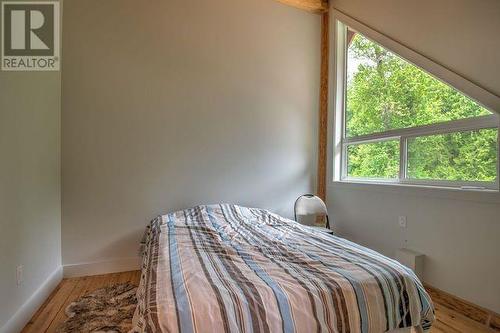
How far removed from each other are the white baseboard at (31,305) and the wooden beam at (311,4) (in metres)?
3.75

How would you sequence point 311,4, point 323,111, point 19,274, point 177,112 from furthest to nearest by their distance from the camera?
point 323,111 → point 311,4 → point 177,112 → point 19,274

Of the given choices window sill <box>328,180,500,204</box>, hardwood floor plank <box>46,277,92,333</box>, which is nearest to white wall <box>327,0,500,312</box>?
window sill <box>328,180,500,204</box>

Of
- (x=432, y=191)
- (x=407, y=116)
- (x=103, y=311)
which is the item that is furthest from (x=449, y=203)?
(x=103, y=311)

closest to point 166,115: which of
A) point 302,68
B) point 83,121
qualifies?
point 83,121

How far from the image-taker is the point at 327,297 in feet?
3.85

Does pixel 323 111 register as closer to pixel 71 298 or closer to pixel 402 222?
pixel 402 222

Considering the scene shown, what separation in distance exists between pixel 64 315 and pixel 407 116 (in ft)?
10.8

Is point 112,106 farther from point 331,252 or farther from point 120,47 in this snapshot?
point 331,252

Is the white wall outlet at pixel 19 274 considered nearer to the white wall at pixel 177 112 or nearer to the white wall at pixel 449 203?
the white wall at pixel 177 112

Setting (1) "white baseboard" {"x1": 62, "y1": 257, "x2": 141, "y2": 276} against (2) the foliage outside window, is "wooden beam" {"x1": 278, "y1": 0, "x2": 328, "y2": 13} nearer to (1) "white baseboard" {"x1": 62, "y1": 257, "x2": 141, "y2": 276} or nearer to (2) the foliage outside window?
(2) the foliage outside window

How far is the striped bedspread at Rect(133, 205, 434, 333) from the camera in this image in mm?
1025

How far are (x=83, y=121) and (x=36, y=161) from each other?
69 cm

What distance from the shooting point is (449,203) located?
2.18 metres

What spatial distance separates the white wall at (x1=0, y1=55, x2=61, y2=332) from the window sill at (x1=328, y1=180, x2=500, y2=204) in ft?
9.64
